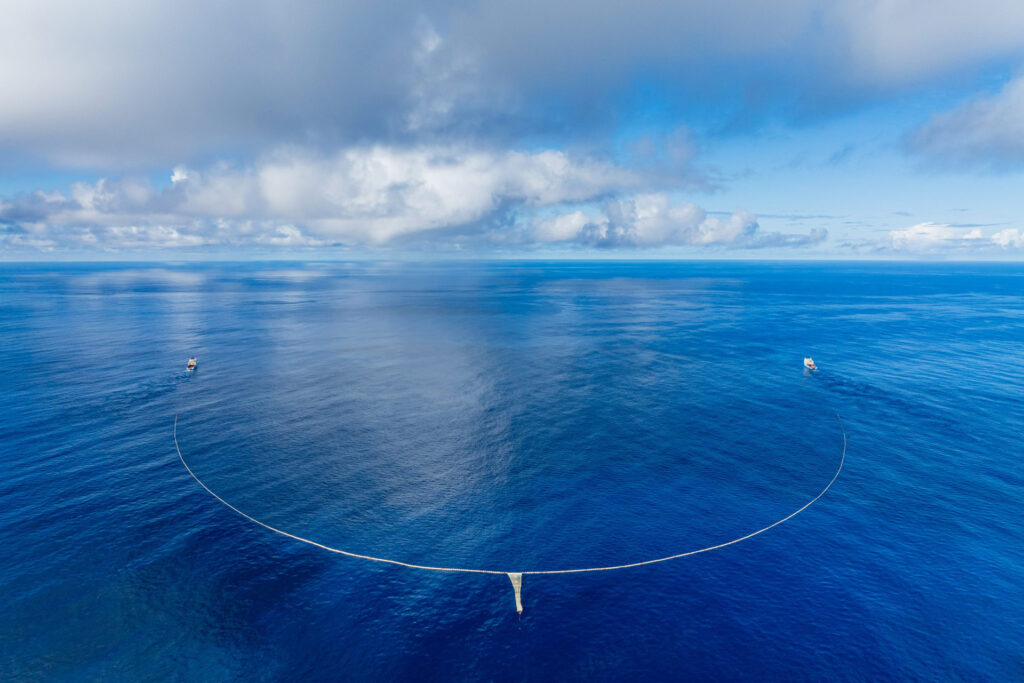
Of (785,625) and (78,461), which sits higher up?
(78,461)

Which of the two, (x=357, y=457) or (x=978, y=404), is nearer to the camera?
(x=357, y=457)

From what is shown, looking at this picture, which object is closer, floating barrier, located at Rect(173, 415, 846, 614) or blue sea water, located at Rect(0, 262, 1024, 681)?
blue sea water, located at Rect(0, 262, 1024, 681)

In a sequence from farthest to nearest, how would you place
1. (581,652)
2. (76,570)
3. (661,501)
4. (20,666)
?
(661,501), (76,570), (581,652), (20,666)

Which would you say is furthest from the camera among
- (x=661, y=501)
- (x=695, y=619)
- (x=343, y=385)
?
(x=343, y=385)

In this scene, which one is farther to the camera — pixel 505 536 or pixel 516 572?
pixel 505 536

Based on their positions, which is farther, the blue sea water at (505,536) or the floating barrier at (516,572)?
the floating barrier at (516,572)

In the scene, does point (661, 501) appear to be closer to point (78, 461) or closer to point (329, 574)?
point (329, 574)

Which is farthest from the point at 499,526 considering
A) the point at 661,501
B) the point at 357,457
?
the point at 357,457

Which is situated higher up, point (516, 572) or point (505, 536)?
point (505, 536)

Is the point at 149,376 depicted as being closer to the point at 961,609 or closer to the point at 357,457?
the point at 357,457

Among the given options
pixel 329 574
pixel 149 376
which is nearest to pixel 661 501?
pixel 329 574
